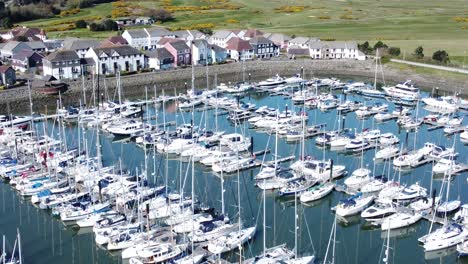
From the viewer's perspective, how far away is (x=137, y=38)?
8181 centimetres

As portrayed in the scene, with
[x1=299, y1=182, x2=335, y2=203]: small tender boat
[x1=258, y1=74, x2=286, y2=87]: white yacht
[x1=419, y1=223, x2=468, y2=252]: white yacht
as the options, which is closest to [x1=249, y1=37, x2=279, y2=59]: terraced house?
[x1=258, y1=74, x2=286, y2=87]: white yacht

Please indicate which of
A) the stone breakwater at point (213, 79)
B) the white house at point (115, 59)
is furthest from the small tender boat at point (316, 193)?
the white house at point (115, 59)

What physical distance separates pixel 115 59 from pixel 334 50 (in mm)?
30013

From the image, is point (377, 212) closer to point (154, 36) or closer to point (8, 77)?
point (8, 77)

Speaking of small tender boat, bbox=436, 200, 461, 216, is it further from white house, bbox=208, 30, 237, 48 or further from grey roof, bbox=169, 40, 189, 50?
white house, bbox=208, 30, 237, 48

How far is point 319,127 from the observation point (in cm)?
4681

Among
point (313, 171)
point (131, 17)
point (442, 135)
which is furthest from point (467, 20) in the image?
point (313, 171)

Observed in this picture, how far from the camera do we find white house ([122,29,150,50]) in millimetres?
81250

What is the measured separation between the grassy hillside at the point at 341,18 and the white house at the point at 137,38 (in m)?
13.0

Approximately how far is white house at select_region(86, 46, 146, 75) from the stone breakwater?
320 cm

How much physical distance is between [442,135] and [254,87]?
77.4ft

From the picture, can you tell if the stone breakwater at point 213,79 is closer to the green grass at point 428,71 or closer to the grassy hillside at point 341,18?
the green grass at point 428,71

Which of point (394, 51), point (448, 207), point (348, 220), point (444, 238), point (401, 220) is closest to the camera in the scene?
point (444, 238)

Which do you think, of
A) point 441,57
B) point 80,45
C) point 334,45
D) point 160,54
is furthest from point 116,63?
point 441,57
